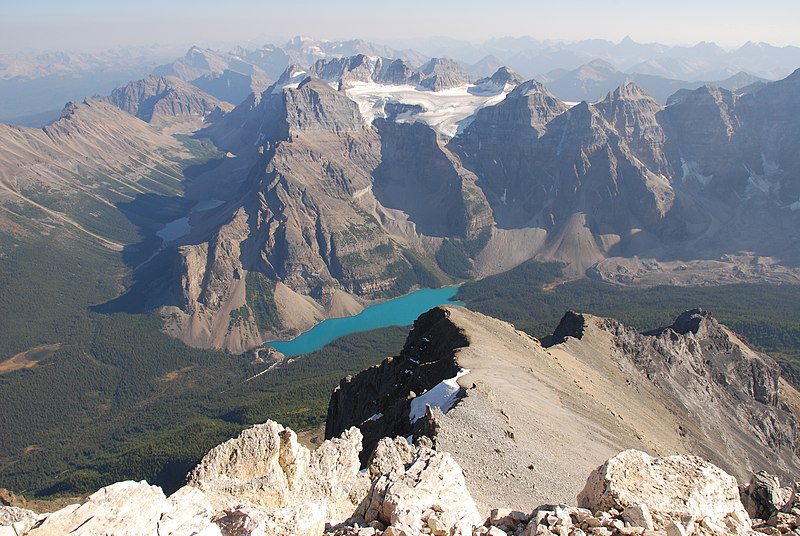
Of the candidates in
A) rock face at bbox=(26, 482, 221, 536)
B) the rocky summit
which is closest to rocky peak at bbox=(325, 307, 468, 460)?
the rocky summit

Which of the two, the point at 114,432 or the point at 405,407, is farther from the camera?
the point at 114,432

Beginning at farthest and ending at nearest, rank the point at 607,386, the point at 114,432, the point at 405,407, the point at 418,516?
1. the point at 114,432
2. the point at 607,386
3. the point at 405,407
4. the point at 418,516

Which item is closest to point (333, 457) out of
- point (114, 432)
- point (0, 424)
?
point (114, 432)

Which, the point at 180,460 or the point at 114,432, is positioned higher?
the point at 180,460

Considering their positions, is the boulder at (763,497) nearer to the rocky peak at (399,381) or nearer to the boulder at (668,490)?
the boulder at (668,490)

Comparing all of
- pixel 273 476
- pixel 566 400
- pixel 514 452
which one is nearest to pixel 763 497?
pixel 514 452

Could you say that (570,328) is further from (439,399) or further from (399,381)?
(439,399)

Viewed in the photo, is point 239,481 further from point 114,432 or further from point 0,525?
point 114,432

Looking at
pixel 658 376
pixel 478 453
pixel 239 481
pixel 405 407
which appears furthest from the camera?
pixel 658 376
